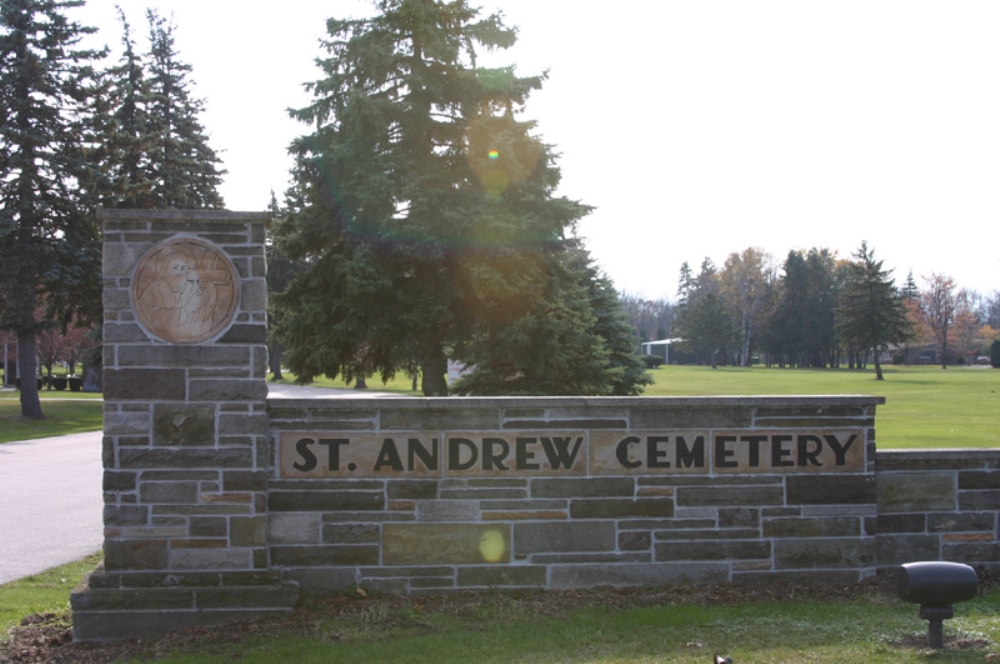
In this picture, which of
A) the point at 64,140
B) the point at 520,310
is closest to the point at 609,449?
the point at 520,310

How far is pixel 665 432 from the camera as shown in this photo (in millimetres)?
6613

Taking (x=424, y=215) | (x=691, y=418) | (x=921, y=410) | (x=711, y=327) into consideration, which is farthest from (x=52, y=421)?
(x=711, y=327)

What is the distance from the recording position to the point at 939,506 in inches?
274

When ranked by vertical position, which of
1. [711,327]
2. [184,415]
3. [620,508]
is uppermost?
[711,327]

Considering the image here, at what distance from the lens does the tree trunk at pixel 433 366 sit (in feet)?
Result: 70.1

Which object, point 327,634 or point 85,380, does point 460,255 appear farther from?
point 85,380

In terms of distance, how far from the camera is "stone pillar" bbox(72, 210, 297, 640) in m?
6.01

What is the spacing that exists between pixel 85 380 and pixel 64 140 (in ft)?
74.6

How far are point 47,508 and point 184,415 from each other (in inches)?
276

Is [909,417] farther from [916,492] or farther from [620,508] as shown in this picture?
[620,508]

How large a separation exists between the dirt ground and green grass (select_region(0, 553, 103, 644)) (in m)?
0.19

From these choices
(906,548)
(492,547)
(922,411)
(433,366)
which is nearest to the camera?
(492,547)

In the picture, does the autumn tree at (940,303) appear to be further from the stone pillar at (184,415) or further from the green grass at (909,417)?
the stone pillar at (184,415)

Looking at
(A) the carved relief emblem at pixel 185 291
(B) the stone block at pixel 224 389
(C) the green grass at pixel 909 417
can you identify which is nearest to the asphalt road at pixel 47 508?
(B) the stone block at pixel 224 389
